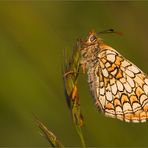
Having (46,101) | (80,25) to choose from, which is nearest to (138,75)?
(46,101)

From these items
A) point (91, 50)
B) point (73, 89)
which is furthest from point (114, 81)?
point (73, 89)

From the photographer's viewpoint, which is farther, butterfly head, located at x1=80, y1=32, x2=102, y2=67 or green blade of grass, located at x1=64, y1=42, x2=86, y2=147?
butterfly head, located at x1=80, y1=32, x2=102, y2=67

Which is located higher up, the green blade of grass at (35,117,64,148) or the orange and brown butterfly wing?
the green blade of grass at (35,117,64,148)

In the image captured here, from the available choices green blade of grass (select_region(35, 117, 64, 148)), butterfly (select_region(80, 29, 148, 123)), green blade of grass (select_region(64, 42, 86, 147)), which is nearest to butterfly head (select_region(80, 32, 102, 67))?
butterfly (select_region(80, 29, 148, 123))

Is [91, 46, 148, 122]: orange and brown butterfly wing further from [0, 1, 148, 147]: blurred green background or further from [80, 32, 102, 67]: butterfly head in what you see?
[0, 1, 148, 147]: blurred green background

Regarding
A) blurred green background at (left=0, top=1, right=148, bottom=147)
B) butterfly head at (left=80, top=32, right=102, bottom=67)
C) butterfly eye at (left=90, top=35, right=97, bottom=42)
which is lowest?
blurred green background at (left=0, top=1, right=148, bottom=147)

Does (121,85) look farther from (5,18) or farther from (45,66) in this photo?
(5,18)

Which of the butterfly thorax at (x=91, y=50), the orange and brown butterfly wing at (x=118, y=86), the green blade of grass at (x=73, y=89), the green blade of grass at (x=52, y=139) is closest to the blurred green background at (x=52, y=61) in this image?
the orange and brown butterfly wing at (x=118, y=86)

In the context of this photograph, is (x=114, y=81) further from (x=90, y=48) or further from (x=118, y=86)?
(x=90, y=48)
